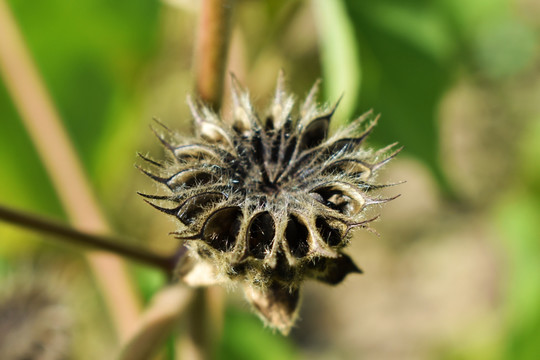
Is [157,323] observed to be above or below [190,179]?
below

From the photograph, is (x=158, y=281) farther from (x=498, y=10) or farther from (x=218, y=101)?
(x=498, y=10)

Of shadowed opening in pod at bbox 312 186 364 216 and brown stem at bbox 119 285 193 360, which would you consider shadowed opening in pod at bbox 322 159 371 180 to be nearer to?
shadowed opening in pod at bbox 312 186 364 216

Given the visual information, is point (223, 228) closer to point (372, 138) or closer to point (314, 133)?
point (314, 133)

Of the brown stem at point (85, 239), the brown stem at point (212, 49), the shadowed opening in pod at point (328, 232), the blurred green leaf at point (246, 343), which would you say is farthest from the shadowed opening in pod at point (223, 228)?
the blurred green leaf at point (246, 343)

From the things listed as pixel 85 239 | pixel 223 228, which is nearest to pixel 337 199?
pixel 223 228

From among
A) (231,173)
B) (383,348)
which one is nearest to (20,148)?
(231,173)

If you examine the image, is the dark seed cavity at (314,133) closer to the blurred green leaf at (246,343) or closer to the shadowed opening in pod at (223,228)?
the shadowed opening in pod at (223,228)

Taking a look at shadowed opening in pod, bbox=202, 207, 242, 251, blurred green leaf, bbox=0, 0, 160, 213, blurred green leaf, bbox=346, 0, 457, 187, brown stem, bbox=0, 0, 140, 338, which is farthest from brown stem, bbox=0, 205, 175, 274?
blurred green leaf, bbox=0, 0, 160, 213
